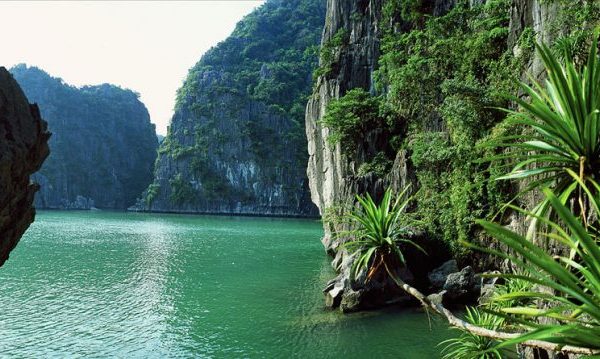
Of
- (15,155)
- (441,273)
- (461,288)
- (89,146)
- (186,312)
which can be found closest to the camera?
(15,155)

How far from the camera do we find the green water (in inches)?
475

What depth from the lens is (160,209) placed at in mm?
90875

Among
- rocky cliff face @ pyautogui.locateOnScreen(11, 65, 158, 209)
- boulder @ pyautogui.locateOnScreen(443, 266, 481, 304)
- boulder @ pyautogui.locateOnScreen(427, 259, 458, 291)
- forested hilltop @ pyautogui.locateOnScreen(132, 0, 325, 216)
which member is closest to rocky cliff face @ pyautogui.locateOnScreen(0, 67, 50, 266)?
boulder @ pyautogui.locateOnScreen(443, 266, 481, 304)

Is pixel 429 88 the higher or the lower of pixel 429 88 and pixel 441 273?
the higher

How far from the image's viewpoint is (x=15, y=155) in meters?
8.23

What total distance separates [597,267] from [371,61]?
94.3ft

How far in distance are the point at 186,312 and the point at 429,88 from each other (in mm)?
16162

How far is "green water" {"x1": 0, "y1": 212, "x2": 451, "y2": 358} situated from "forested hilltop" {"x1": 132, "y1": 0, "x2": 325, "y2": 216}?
56.2m

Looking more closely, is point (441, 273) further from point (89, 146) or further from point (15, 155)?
point (89, 146)

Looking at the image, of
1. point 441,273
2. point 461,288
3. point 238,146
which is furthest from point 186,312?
point 238,146

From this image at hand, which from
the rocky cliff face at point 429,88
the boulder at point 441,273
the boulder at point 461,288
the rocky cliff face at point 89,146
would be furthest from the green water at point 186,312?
the rocky cliff face at point 89,146

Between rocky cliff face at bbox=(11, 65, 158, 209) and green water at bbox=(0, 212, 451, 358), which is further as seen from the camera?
rocky cliff face at bbox=(11, 65, 158, 209)

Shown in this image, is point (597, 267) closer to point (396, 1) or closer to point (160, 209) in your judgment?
point (396, 1)

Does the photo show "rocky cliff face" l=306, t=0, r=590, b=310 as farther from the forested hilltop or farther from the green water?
the forested hilltop
